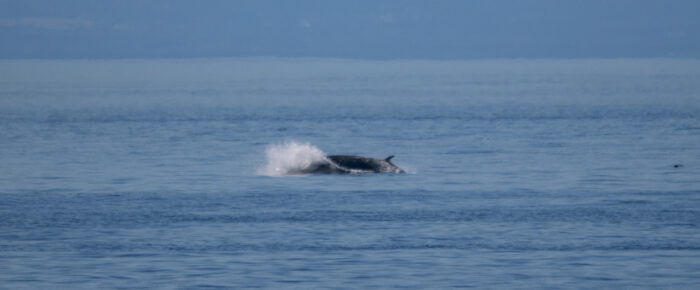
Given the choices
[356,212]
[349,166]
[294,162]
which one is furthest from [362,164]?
[356,212]

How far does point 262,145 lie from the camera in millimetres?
52531

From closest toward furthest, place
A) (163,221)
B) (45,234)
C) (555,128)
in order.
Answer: (45,234) < (163,221) < (555,128)

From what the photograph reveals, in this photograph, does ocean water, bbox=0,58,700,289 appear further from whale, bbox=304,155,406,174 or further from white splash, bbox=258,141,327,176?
whale, bbox=304,155,406,174

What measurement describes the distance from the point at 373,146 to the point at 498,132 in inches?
398

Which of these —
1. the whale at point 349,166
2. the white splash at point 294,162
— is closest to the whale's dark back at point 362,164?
the whale at point 349,166

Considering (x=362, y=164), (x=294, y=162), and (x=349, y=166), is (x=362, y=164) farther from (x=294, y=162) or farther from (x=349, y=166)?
Result: (x=294, y=162)

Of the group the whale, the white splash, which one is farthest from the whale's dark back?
the white splash

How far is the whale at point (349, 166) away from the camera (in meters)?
36.8

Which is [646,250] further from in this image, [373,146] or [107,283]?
[373,146]

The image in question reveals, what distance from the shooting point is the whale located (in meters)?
36.8

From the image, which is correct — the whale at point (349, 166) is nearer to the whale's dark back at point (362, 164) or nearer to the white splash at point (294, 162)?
the whale's dark back at point (362, 164)

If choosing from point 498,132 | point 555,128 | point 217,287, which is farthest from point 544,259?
point 555,128

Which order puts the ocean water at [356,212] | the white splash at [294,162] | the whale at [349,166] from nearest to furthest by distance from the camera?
the ocean water at [356,212] → the whale at [349,166] → the white splash at [294,162]

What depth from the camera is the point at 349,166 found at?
3684cm
